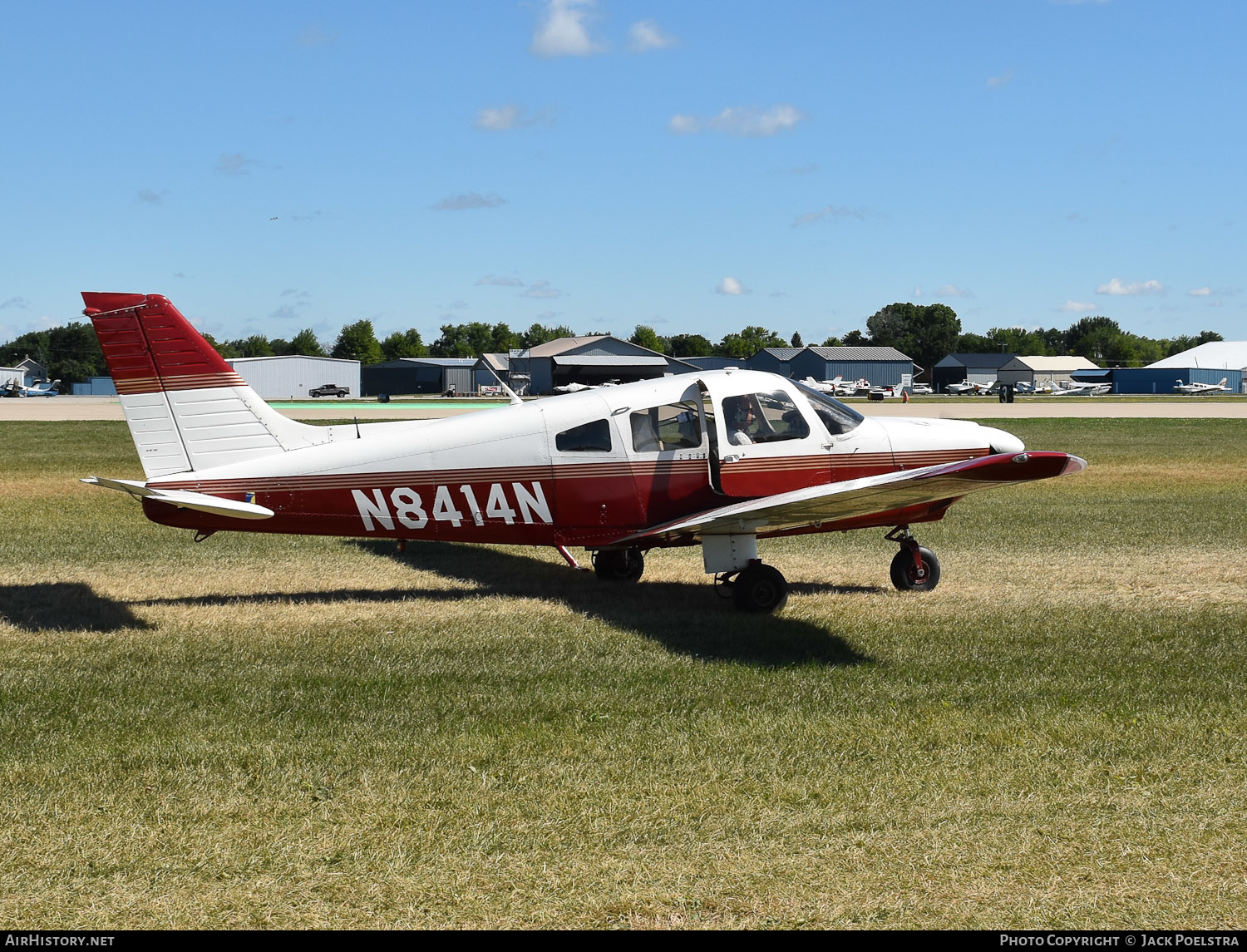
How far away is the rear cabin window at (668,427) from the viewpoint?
10273mm

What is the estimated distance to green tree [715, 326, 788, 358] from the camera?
539 ft

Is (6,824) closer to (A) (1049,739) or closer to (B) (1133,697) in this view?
(A) (1049,739)

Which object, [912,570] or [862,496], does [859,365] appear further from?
[862,496]

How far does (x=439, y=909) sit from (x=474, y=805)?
3.40 ft

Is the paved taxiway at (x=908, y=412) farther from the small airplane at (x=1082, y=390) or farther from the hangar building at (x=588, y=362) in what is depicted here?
the small airplane at (x=1082, y=390)

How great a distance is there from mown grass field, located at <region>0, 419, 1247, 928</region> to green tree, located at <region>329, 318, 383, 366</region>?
15871 centimetres

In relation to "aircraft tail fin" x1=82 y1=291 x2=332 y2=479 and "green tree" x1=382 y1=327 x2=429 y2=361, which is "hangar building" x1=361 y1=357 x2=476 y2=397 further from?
"aircraft tail fin" x1=82 y1=291 x2=332 y2=479

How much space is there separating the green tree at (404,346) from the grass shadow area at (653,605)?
544 feet

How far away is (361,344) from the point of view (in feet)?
548

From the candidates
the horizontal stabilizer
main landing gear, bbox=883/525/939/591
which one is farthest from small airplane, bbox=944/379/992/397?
the horizontal stabilizer

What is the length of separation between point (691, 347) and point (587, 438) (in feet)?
480

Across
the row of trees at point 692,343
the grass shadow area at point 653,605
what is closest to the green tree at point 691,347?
the row of trees at point 692,343

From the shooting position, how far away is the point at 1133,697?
7.26 meters
